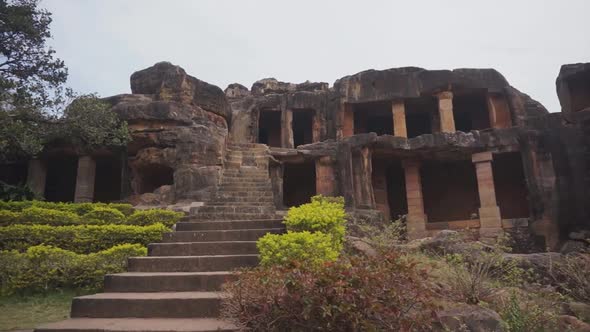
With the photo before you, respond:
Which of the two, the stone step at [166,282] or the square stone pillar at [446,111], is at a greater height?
the square stone pillar at [446,111]

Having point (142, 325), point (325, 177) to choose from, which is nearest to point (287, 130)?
point (325, 177)

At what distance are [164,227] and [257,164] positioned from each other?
209 inches

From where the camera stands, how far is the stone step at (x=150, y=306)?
4281 mm

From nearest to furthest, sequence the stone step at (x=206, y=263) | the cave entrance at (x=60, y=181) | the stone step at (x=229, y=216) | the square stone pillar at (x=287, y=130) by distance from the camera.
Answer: the stone step at (x=206, y=263) < the stone step at (x=229, y=216) < the cave entrance at (x=60, y=181) < the square stone pillar at (x=287, y=130)

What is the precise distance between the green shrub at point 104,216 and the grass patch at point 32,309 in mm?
2459

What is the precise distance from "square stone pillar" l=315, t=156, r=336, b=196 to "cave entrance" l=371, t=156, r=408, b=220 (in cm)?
323

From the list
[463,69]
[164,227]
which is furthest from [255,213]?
[463,69]

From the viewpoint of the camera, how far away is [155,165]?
38.3 ft

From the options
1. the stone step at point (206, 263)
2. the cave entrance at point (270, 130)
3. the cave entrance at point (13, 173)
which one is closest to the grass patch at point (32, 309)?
the stone step at point (206, 263)

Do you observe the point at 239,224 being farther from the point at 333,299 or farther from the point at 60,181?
the point at 60,181

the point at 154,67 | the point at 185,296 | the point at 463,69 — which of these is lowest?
the point at 185,296

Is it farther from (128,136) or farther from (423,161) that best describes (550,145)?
(128,136)

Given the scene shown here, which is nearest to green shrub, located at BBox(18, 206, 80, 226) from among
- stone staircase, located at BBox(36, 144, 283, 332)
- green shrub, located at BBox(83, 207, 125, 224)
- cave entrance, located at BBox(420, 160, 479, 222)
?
green shrub, located at BBox(83, 207, 125, 224)

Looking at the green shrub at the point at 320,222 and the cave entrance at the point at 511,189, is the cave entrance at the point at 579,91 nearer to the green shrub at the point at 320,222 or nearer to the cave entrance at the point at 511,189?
the cave entrance at the point at 511,189
